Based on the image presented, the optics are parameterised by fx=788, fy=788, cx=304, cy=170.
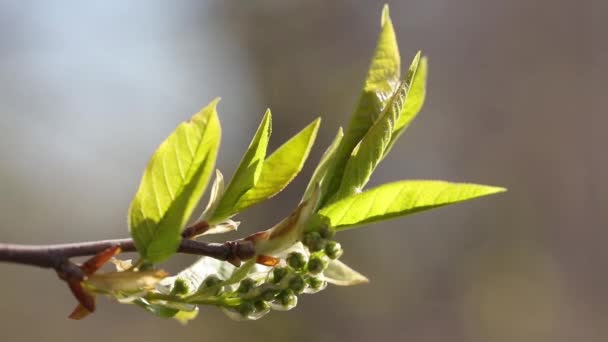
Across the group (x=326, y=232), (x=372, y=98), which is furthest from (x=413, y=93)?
(x=326, y=232)

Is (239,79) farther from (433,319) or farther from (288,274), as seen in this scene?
(288,274)

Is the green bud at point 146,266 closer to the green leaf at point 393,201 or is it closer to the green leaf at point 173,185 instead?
the green leaf at point 173,185

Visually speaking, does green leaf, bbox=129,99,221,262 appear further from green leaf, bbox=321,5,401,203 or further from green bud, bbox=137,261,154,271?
green leaf, bbox=321,5,401,203

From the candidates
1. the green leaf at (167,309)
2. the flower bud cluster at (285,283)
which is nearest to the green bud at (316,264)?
the flower bud cluster at (285,283)

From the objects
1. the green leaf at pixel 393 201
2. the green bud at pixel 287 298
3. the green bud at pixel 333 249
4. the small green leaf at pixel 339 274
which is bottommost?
the green bud at pixel 287 298

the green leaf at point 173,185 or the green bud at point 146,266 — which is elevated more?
the green leaf at point 173,185

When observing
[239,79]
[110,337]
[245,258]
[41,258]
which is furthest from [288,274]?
[239,79]

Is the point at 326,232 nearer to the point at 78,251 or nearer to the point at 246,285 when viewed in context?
the point at 246,285
